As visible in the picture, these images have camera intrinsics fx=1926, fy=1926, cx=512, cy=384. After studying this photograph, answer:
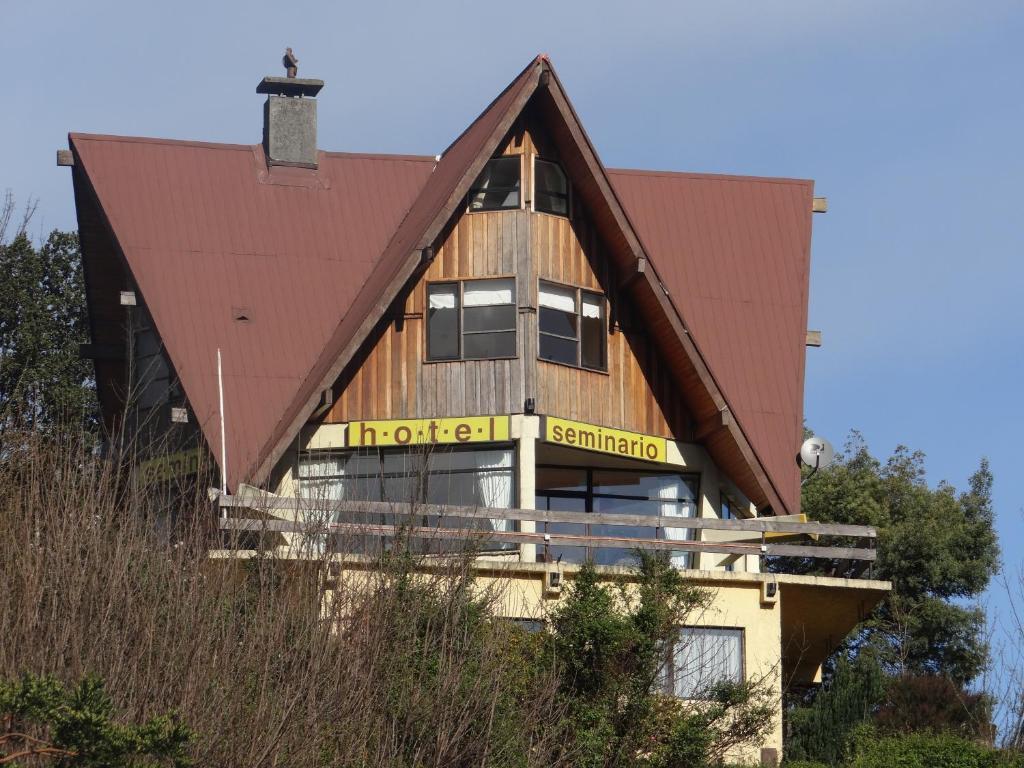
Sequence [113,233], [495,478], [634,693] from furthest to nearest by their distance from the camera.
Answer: [113,233], [495,478], [634,693]

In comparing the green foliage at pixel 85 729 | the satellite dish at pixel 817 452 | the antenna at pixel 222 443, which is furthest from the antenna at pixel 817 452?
the green foliage at pixel 85 729

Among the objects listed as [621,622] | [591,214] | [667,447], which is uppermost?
[591,214]

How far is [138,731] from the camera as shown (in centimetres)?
1925

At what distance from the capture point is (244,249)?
36562mm

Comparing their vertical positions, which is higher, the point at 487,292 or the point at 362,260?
the point at 362,260

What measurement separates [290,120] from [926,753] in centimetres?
1789

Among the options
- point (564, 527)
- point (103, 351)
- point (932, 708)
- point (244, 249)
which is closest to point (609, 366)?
point (564, 527)

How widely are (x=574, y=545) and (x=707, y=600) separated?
2520 millimetres

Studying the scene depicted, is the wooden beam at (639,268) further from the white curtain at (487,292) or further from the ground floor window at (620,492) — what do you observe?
the ground floor window at (620,492)

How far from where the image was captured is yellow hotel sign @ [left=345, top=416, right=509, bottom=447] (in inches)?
1316

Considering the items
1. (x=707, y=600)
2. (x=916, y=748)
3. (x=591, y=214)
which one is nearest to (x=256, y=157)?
(x=591, y=214)

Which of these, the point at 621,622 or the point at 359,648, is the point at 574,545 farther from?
the point at 359,648

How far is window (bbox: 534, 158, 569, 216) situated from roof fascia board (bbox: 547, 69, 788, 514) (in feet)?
3.29

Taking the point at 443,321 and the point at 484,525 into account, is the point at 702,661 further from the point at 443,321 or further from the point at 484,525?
the point at 443,321
